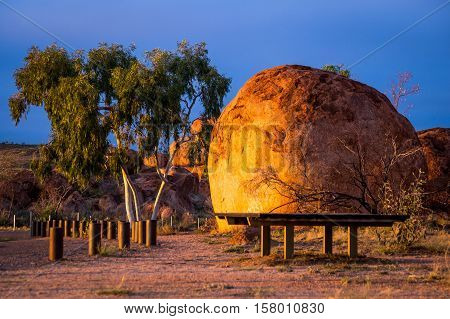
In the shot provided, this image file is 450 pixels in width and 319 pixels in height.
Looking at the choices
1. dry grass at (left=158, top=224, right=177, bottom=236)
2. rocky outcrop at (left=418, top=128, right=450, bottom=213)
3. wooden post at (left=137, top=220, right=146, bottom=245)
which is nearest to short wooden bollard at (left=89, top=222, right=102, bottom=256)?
wooden post at (left=137, top=220, right=146, bottom=245)

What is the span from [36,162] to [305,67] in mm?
11051

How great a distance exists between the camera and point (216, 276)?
27.4ft

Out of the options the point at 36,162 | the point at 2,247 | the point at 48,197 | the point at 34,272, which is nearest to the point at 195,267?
the point at 34,272

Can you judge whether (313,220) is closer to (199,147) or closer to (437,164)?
(437,164)

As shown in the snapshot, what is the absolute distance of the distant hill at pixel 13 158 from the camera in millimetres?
34281

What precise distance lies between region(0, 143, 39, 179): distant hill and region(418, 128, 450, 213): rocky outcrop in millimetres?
21989

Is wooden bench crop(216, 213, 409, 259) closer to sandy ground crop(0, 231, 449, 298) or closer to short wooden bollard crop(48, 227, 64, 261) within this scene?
sandy ground crop(0, 231, 449, 298)

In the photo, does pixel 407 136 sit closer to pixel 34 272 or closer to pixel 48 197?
pixel 34 272

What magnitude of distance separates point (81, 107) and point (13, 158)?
79.4ft

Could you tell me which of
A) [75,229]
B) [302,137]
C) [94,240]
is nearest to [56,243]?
[94,240]

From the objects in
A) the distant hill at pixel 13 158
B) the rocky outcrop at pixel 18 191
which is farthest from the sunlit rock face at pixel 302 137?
the distant hill at pixel 13 158

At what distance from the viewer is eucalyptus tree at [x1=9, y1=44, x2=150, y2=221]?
68.8 feet
